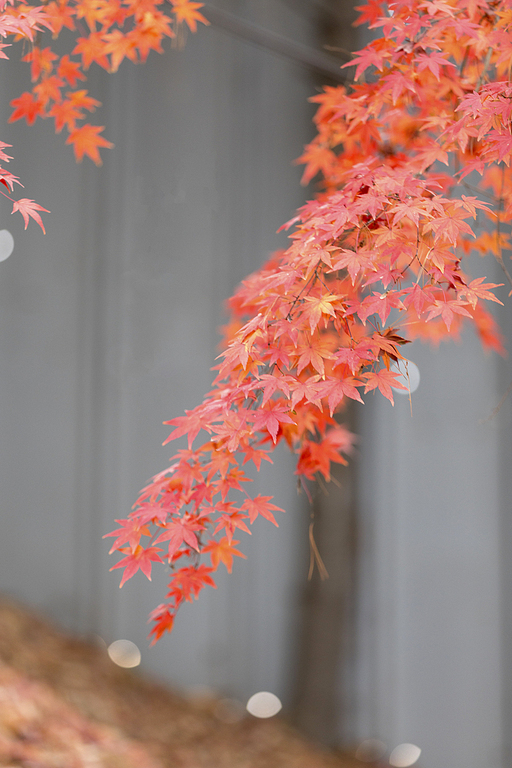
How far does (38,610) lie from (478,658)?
1.68 meters

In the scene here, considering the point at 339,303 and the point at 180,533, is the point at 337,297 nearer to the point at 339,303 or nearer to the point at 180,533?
the point at 339,303

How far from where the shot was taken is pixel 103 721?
2.05 meters

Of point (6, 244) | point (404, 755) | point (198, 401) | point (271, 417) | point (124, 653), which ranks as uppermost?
point (6, 244)

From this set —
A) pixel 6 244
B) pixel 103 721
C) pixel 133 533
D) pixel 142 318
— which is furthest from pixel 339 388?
pixel 6 244

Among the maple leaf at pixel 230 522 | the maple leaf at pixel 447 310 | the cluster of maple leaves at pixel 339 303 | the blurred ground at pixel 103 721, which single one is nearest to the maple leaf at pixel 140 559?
the cluster of maple leaves at pixel 339 303

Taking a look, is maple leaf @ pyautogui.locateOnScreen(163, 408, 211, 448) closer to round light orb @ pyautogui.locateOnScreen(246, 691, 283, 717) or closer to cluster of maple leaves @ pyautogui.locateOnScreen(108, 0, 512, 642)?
cluster of maple leaves @ pyautogui.locateOnScreen(108, 0, 512, 642)

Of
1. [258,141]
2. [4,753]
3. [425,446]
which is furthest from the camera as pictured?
[258,141]

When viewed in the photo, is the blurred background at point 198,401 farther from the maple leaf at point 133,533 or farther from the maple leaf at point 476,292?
the maple leaf at point 133,533

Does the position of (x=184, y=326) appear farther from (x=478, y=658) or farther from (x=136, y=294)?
(x=478, y=658)

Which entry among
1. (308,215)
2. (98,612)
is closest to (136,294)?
(98,612)

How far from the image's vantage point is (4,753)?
1.55 meters

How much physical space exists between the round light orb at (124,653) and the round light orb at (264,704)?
52cm

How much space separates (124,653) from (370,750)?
3.45 feet

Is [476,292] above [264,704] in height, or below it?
above
